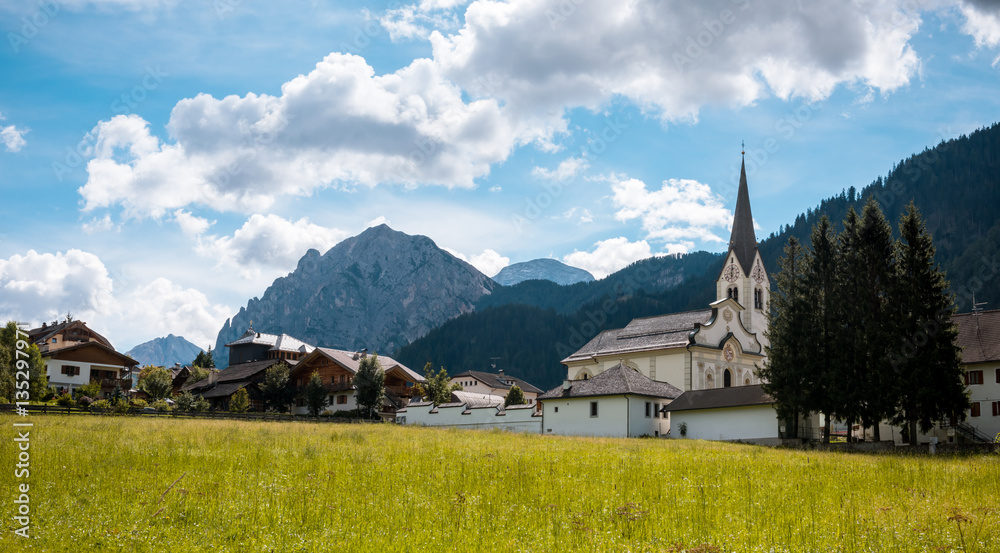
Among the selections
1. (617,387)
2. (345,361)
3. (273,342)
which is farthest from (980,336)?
(273,342)

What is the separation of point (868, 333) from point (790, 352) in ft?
14.9

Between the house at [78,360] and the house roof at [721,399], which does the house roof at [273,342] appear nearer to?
the house at [78,360]

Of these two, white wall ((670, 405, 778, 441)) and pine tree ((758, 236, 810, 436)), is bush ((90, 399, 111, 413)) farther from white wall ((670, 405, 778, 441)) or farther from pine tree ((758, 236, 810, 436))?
pine tree ((758, 236, 810, 436))

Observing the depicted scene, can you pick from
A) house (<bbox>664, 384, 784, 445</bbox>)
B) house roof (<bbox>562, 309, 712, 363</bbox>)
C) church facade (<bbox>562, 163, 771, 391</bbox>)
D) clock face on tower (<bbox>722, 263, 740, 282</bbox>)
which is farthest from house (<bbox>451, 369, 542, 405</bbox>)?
house (<bbox>664, 384, 784, 445</bbox>)

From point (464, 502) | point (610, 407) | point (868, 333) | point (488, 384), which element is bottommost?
point (488, 384)

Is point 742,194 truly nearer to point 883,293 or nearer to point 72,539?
point 883,293

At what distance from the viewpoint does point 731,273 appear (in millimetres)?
78938

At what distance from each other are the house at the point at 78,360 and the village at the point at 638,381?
0.44 feet

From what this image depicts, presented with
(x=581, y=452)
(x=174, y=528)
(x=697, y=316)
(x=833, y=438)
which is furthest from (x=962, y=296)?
(x=174, y=528)

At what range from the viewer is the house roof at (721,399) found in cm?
4497

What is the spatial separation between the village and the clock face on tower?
6.3 inches

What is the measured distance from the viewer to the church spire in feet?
257

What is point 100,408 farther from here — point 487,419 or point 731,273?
point 731,273

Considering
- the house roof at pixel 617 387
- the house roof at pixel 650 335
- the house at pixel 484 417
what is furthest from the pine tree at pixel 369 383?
the house roof at pixel 650 335
